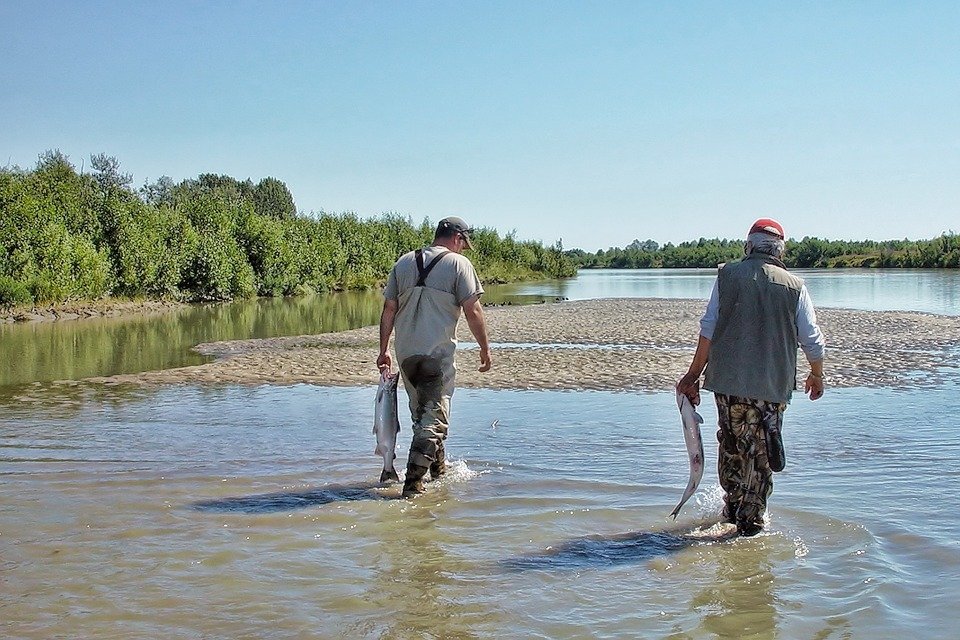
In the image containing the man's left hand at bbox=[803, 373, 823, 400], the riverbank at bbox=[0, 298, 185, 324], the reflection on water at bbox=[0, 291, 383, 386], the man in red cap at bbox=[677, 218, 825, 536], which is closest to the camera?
the man in red cap at bbox=[677, 218, 825, 536]

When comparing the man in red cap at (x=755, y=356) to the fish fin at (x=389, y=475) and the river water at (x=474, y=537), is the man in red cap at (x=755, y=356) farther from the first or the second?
the fish fin at (x=389, y=475)

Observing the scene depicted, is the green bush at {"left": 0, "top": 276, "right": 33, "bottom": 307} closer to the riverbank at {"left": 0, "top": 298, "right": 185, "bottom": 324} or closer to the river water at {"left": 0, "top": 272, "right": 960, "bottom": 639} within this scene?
the riverbank at {"left": 0, "top": 298, "right": 185, "bottom": 324}

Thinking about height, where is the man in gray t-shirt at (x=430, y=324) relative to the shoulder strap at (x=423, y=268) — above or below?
below

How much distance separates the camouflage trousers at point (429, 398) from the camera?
7410 mm

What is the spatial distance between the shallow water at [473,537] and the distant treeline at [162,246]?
26284 millimetres

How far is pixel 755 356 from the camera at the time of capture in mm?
5984

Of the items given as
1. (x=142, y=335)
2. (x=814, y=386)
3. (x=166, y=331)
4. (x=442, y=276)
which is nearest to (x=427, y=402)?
(x=442, y=276)

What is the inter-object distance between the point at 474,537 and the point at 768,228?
9.34 ft

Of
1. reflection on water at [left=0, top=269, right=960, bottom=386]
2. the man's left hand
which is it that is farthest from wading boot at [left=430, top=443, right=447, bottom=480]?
reflection on water at [left=0, top=269, right=960, bottom=386]

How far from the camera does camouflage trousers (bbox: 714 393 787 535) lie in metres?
6.05

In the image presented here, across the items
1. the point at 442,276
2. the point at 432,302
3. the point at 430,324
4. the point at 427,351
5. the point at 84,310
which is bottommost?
the point at 84,310

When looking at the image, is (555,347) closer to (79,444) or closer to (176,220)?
(79,444)

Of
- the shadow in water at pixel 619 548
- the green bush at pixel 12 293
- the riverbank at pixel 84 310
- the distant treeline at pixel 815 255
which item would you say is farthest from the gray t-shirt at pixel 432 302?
the distant treeline at pixel 815 255

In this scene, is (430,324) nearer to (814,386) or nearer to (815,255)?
(814,386)
